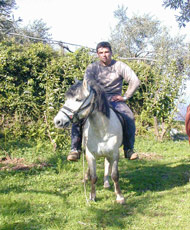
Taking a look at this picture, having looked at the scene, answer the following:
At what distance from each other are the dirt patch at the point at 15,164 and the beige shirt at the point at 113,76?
8.57 ft

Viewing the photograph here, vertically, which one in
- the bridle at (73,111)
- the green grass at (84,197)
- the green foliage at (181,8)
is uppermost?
the green foliage at (181,8)

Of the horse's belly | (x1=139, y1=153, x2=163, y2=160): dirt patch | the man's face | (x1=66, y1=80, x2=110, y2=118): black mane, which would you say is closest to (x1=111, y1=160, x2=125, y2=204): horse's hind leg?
the horse's belly

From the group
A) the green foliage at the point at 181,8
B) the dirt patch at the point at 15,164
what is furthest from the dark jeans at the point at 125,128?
the green foliage at the point at 181,8

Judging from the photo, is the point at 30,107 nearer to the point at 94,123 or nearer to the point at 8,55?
the point at 8,55

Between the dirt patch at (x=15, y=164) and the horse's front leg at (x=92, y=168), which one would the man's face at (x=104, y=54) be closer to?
the horse's front leg at (x=92, y=168)

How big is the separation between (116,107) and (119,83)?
428 mm

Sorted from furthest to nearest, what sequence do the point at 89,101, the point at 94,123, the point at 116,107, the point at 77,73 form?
the point at 77,73 → the point at 116,107 → the point at 94,123 → the point at 89,101

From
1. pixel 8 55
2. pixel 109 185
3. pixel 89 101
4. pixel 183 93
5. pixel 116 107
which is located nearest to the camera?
pixel 89 101

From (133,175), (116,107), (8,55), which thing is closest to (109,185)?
(133,175)

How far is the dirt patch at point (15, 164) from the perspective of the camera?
5881 mm

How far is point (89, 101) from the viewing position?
357 cm

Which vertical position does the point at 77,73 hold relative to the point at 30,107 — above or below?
above

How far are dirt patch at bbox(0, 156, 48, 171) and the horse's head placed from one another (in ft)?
9.61

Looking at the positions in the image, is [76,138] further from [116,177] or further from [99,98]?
[99,98]
